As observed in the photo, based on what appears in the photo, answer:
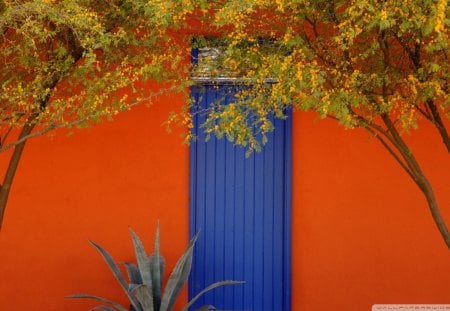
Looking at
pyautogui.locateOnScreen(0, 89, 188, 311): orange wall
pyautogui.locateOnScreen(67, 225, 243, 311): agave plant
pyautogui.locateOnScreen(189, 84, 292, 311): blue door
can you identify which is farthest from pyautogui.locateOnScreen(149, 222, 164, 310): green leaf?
pyautogui.locateOnScreen(189, 84, 292, 311): blue door

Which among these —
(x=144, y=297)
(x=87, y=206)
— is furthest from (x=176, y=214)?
(x=144, y=297)

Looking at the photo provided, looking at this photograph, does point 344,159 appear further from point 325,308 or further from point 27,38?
point 27,38

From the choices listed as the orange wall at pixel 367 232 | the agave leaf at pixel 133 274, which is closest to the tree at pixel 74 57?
the agave leaf at pixel 133 274

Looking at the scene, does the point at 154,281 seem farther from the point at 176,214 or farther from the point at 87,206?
the point at 87,206

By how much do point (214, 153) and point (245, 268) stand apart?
46.5 inches

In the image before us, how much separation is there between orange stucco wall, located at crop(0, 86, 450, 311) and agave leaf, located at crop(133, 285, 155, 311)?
1.10 m

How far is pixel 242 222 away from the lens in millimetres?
6473

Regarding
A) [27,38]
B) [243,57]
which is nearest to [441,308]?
[243,57]

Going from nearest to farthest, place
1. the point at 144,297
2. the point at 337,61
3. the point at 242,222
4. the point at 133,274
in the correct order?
the point at 337,61
the point at 144,297
the point at 133,274
the point at 242,222

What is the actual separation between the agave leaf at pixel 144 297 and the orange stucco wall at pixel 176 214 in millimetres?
1098

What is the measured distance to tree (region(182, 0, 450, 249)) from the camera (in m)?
3.88

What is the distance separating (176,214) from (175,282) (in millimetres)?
1039

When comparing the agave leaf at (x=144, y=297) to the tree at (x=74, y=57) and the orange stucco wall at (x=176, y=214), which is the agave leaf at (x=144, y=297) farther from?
the tree at (x=74, y=57)

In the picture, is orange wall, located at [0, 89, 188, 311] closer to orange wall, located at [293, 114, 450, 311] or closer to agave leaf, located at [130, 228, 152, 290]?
agave leaf, located at [130, 228, 152, 290]
